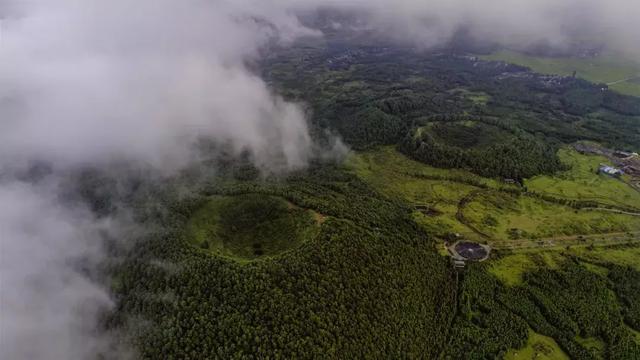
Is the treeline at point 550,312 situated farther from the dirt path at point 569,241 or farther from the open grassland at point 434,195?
the open grassland at point 434,195

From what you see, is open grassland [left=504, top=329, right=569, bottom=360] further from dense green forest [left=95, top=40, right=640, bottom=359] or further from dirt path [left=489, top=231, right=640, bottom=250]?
dirt path [left=489, top=231, right=640, bottom=250]

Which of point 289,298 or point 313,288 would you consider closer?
point 289,298

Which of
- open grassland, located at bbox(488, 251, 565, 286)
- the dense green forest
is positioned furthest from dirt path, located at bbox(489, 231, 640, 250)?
the dense green forest

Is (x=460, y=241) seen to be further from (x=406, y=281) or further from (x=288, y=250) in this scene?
(x=288, y=250)

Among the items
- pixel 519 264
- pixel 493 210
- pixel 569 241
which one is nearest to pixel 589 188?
pixel 569 241

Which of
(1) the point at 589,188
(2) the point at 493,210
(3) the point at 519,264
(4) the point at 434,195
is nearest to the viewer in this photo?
(3) the point at 519,264

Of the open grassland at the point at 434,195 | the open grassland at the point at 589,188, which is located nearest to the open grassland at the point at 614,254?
the open grassland at the point at 589,188

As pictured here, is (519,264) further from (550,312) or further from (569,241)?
(569,241)

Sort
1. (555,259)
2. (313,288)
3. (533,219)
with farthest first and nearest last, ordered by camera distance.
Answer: (533,219)
(555,259)
(313,288)
